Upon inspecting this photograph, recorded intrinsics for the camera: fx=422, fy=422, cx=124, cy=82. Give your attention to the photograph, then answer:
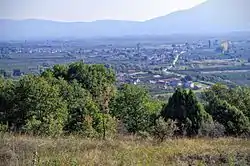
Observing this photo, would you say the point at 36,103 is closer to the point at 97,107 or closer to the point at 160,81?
the point at 97,107

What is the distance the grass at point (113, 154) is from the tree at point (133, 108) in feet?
56.7

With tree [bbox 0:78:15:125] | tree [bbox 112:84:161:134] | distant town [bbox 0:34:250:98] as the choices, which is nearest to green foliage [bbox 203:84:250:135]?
tree [bbox 112:84:161:134]

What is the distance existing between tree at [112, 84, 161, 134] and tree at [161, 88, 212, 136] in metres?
3.76

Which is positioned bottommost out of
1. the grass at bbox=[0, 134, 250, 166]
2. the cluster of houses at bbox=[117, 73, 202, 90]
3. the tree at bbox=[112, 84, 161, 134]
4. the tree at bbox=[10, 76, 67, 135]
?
the cluster of houses at bbox=[117, 73, 202, 90]

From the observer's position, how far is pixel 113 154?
21.5 ft

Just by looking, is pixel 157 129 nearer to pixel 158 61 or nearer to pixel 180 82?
pixel 180 82

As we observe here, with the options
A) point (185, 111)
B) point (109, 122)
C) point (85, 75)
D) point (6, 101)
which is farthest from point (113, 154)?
point (85, 75)

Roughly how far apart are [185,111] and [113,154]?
1497 cm

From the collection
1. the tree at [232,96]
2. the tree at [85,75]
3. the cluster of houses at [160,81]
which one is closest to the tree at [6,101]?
the tree at [85,75]

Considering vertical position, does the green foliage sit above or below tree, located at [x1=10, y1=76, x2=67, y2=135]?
below

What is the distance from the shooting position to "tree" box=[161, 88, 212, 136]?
2034 centimetres

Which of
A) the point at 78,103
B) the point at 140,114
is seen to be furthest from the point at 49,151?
the point at 140,114

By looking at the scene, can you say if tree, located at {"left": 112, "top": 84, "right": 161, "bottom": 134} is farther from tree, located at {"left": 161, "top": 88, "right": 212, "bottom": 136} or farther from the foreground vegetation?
tree, located at {"left": 161, "top": 88, "right": 212, "bottom": 136}

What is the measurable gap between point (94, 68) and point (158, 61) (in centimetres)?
6520
